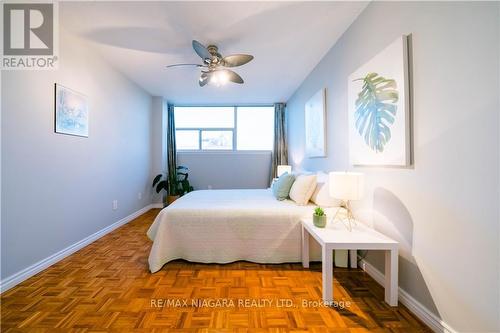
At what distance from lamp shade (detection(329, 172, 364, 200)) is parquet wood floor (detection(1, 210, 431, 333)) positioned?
767mm

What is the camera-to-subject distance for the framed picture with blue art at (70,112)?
7.16 ft

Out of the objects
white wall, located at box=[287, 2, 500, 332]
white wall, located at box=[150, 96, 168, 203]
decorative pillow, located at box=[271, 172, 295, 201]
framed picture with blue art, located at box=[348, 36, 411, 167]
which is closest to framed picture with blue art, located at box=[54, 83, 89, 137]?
white wall, located at box=[150, 96, 168, 203]

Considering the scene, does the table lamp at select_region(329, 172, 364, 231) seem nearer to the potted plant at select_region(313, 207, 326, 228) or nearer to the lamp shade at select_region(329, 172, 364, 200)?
the lamp shade at select_region(329, 172, 364, 200)

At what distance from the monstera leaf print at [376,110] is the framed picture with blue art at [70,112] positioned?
2975mm

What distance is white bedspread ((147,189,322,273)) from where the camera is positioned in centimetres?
210

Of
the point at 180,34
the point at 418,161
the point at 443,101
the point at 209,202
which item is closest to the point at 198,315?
the point at 209,202

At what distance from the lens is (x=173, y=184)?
4762mm

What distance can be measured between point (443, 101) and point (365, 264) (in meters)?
1.52

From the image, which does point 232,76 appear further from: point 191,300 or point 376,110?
point 191,300

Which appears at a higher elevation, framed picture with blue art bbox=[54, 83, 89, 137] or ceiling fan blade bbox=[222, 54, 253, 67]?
ceiling fan blade bbox=[222, 54, 253, 67]

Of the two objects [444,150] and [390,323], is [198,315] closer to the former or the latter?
[390,323]

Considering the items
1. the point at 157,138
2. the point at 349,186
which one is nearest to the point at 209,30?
the point at 349,186

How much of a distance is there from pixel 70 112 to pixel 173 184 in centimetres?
263

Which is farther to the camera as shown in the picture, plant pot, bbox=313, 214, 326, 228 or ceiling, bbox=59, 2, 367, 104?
ceiling, bbox=59, 2, 367, 104
